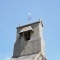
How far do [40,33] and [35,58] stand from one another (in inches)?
167

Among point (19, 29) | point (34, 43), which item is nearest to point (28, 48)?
point (34, 43)

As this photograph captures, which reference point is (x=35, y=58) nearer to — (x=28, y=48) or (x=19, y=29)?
(x=28, y=48)

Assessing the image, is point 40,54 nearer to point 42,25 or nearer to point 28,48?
point 28,48

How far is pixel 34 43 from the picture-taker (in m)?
37.1

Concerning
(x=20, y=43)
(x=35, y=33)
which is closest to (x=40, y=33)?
(x=35, y=33)

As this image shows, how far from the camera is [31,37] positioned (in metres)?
37.8

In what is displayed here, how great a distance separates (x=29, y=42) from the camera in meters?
37.5

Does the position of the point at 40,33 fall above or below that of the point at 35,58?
above

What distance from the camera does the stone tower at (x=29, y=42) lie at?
36.4 m

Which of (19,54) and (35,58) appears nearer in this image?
(35,58)

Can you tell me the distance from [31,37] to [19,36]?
1.90m

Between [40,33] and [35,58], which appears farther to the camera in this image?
[40,33]

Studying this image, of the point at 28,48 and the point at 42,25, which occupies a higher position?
the point at 42,25

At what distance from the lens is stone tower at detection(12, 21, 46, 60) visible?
119 feet
